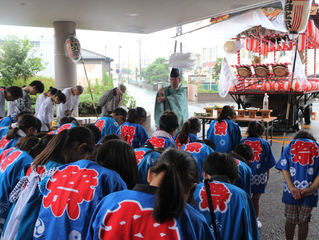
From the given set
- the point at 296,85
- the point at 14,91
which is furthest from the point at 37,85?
the point at 296,85

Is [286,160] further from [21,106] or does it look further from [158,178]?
[21,106]

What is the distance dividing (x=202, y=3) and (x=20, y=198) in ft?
17.6

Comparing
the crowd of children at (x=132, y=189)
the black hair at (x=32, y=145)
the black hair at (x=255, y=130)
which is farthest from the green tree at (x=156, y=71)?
the black hair at (x=32, y=145)

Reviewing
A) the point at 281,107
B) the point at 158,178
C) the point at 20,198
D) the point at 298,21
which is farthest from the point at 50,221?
the point at 281,107

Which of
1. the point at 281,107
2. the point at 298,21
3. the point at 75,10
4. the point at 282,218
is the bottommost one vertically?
the point at 282,218

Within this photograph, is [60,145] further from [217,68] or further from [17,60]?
[217,68]

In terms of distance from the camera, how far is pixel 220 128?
13.5ft

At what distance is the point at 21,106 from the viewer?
4.95 meters

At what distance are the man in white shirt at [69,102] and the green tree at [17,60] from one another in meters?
6.90

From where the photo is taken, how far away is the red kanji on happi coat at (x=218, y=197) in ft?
5.61

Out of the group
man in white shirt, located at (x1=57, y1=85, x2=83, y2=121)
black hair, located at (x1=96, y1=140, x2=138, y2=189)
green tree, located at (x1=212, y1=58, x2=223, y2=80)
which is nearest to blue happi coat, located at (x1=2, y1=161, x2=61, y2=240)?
black hair, located at (x1=96, y1=140, x2=138, y2=189)

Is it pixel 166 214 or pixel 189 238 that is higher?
pixel 166 214

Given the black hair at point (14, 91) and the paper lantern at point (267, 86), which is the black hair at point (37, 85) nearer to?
the black hair at point (14, 91)

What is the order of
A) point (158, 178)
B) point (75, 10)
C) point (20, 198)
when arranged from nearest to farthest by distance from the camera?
point (158, 178), point (20, 198), point (75, 10)
